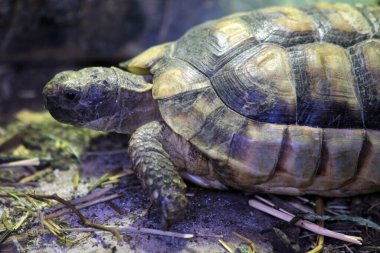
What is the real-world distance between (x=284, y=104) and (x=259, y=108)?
186 mm

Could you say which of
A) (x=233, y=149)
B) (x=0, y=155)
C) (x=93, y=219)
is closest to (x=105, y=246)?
(x=93, y=219)

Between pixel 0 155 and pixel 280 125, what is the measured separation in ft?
8.07

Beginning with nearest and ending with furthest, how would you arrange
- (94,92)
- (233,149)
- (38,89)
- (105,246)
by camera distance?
(105,246), (233,149), (94,92), (38,89)

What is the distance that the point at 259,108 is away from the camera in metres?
3.00

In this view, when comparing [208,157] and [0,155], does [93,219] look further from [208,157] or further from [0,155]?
[0,155]

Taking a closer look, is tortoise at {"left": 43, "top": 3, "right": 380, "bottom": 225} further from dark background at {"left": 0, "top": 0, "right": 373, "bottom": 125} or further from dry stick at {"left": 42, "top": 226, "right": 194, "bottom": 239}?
dark background at {"left": 0, "top": 0, "right": 373, "bottom": 125}

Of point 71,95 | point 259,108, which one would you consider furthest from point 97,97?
point 259,108

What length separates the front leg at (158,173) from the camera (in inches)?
111

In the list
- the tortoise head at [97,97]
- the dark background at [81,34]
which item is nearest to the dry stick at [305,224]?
the tortoise head at [97,97]

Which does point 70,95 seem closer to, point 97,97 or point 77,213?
point 97,97

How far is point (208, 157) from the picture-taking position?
9.95 ft

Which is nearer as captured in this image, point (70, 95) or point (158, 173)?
point (158, 173)

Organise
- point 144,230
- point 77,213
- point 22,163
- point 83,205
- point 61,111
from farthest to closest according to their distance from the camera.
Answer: point 22,163 < point 61,111 < point 83,205 < point 77,213 < point 144,230

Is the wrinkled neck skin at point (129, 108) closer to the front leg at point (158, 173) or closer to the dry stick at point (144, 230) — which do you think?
the front leg at point (158, 173)
